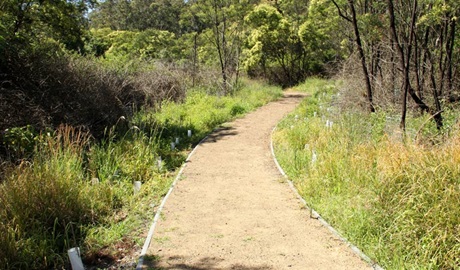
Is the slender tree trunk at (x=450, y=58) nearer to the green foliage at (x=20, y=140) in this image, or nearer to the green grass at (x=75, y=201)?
the green grass at (x=75, y=201)

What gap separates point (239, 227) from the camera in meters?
5.03

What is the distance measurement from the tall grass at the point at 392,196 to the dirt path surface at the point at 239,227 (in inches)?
12.0

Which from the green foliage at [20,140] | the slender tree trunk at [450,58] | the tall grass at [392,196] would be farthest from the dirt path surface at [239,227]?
the slender tree trunk at [450,58]

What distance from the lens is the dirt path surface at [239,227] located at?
417 cm

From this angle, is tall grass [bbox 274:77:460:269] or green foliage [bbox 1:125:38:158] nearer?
tall grass [bbox 274:77:460:269]

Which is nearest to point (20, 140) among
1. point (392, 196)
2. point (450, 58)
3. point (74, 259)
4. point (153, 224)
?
point (153, 224)

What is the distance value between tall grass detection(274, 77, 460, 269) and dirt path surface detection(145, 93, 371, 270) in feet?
1.00

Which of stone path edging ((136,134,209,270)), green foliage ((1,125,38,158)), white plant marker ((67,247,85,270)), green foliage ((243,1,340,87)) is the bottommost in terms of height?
stone path edging ((136,134,209,270))

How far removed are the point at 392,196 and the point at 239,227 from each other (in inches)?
76.5

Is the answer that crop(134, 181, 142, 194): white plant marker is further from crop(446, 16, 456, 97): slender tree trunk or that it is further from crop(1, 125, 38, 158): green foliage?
crop(446, 16, 456, 97): slender tree trunk

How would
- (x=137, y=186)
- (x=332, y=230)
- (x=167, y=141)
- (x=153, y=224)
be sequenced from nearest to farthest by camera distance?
(x=332, y=230) < (x=153, y=224) < (x=137, y=186) < (x=167, y=141)

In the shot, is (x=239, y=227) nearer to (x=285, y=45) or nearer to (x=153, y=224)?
(x=153, y=224)

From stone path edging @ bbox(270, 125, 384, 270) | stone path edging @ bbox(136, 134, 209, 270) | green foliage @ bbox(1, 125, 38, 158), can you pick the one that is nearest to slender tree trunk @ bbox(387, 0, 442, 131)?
stone path edging @ bbox(270, 125, 384, 270)

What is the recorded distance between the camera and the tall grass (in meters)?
3.79
